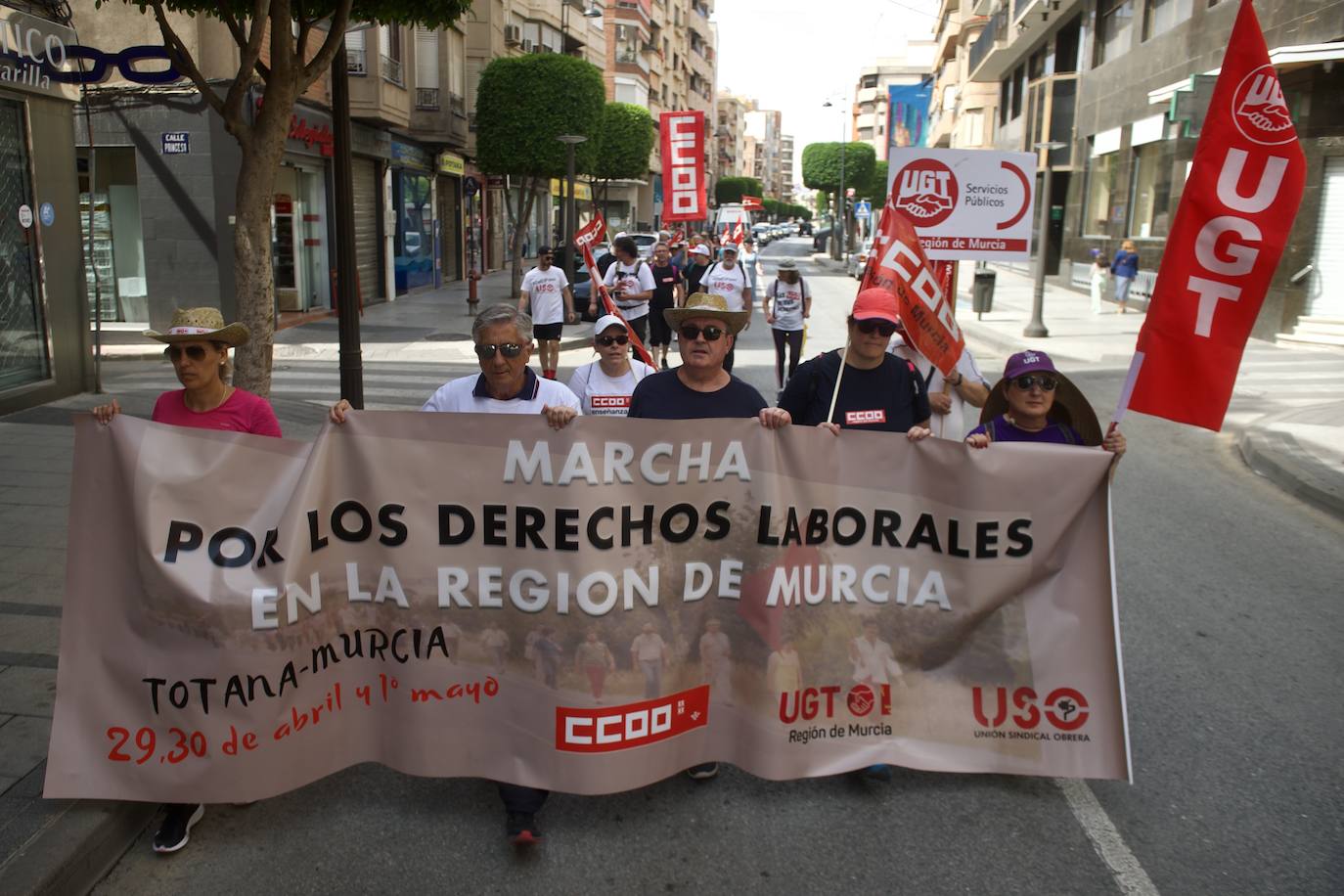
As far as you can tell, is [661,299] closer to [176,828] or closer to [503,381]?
[503,381]

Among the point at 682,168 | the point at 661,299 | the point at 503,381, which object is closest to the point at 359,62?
the point at 682,168

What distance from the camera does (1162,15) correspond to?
26641 mm

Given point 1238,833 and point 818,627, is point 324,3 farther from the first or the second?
point 1238,833

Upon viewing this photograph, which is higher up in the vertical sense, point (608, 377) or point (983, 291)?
point (608, 377)

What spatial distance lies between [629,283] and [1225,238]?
33.2 feet

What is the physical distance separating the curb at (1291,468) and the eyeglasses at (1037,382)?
5278 millimetres

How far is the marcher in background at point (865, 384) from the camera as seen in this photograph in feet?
15.1

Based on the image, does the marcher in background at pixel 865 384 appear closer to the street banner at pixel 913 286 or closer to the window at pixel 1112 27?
the street banner at pixel 913 286

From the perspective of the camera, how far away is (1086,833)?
3.81m

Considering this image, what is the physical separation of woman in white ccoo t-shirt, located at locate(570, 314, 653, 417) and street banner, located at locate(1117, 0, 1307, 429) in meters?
2.68

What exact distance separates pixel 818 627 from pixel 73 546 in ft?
8.34

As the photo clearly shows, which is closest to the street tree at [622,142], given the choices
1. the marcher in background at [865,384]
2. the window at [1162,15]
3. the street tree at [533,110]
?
the street tree at [533,110]

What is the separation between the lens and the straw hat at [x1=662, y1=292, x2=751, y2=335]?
4.29 meters

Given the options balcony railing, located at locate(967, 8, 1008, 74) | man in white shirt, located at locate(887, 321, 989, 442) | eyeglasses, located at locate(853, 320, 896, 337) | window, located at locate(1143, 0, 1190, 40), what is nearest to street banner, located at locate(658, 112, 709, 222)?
window, located at locate(1143, 0, 1190, 40)
